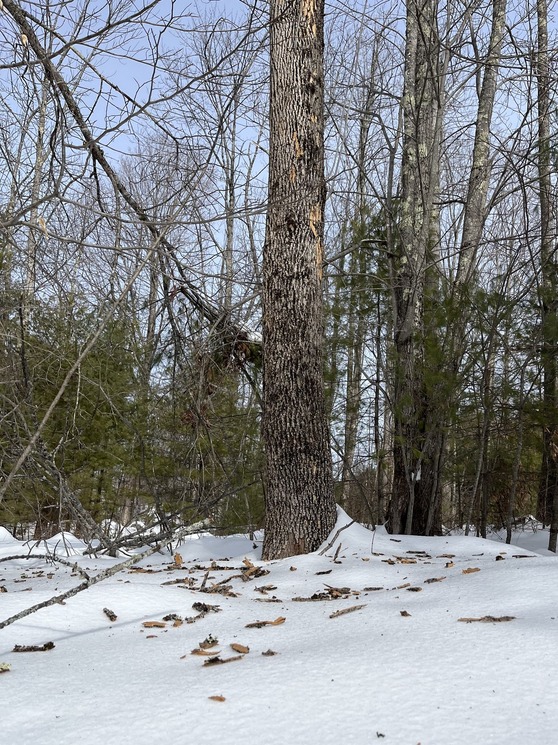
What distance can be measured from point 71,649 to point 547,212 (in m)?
6.62

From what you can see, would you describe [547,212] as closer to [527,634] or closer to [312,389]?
[312,389]

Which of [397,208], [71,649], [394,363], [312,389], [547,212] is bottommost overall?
[71,649]

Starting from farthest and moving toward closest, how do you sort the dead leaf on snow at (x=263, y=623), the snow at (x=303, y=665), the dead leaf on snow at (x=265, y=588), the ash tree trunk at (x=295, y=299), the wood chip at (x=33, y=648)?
the ash tree trunk at (x=295, y=299), the dead leaf on snow at (x=265, y=588), the dead leaf on snow at (x=263, y=623), the wood chip at (x=33, y=648), the snow at (x=303, y=665)

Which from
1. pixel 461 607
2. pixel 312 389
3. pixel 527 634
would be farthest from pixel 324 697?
pixel 312 389

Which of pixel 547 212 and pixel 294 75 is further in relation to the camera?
pixel 547 212

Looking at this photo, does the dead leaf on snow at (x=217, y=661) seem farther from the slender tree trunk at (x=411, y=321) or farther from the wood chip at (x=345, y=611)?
the slender tree trunk at (x=411, y=321)

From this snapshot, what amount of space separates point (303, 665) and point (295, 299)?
232 cm

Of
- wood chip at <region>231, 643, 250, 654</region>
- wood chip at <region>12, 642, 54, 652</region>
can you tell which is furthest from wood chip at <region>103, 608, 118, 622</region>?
wood chip at <region>231, 643, 250, 654</region>

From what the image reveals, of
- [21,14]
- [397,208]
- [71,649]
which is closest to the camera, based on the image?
[71,649]

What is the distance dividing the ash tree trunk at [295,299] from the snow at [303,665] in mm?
611

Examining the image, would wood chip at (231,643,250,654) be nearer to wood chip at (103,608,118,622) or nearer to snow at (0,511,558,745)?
snow at (0,511,558,745)

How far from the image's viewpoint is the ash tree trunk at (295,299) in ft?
11.9

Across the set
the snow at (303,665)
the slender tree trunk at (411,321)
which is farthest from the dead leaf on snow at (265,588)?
Answer: the slender tree trunk at (411,321)

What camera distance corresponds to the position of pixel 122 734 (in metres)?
1.38
